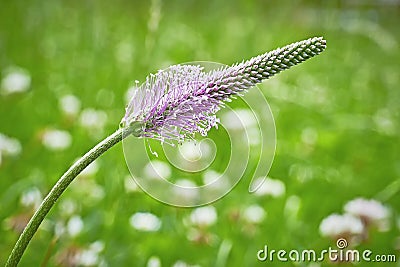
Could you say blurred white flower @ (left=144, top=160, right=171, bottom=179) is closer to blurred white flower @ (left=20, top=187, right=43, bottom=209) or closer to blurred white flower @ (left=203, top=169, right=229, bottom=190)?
blurred white flower @ (left=203, top=169, right=229, bottom=190)

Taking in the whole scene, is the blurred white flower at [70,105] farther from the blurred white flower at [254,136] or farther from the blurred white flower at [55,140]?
the blurred white flower at [254,136]

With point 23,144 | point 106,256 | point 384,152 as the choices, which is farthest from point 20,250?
point 384,152

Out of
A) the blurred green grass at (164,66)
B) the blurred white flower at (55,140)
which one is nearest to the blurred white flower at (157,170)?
the blurred green grass at (164,66)

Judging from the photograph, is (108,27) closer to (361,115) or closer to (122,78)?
(122,78)

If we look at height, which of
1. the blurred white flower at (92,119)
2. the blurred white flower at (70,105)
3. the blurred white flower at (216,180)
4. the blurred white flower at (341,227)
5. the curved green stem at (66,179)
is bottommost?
the curved green stem at (66,179)

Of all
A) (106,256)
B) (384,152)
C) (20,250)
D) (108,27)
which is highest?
(108,27)

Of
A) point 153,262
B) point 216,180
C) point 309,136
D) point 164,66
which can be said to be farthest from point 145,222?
point 164,66
